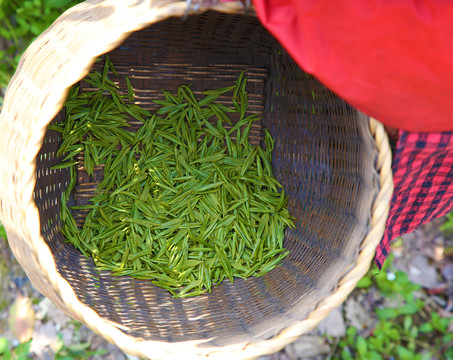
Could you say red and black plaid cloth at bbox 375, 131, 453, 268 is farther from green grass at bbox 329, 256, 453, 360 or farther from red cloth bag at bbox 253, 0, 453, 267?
green grass at bbox 329, 256, 453, 360

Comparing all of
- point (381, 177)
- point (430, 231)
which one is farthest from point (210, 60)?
point (430, 231)

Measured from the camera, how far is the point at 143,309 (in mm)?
991

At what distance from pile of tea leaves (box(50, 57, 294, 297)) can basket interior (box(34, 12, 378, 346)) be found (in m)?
0.03

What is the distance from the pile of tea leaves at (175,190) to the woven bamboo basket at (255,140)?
0.03 metres

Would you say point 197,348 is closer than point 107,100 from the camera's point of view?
Yes

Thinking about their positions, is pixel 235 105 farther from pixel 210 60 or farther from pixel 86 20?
pixel 86 20

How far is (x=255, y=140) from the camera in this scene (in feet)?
3.98

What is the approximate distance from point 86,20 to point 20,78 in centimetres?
17

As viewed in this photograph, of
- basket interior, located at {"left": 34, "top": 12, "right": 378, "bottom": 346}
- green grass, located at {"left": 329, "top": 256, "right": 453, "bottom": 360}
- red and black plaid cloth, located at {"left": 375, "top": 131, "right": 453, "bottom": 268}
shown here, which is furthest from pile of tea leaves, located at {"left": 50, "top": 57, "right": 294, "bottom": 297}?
green grass, located at {"left": 329, "top": 256, "right": 453, "bottom": 360}

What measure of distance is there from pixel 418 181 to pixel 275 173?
42 cm

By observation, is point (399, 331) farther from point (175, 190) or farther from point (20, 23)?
point (20, 23)

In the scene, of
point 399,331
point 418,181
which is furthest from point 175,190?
point 399,331

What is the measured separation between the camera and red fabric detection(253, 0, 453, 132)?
582 millimetres

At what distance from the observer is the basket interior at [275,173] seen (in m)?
0.87
